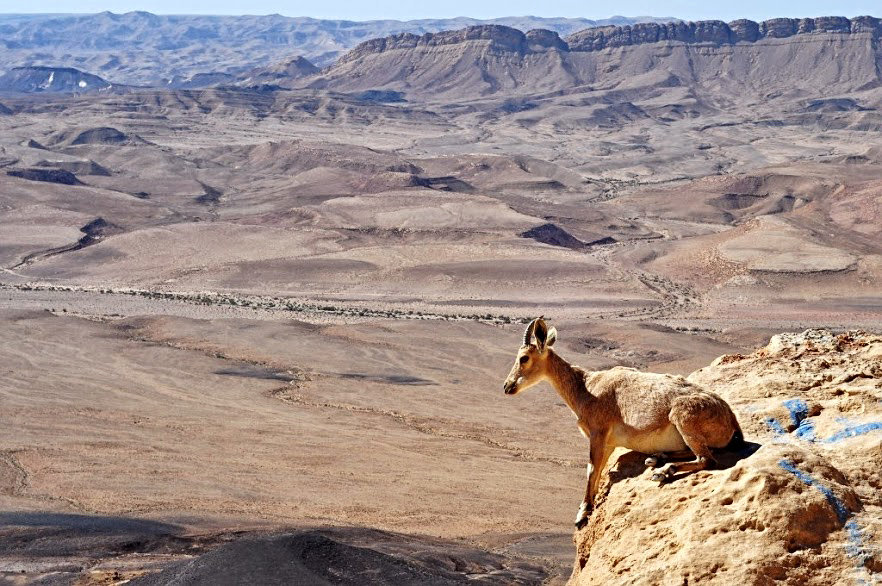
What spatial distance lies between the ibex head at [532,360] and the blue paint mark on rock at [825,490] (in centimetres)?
211

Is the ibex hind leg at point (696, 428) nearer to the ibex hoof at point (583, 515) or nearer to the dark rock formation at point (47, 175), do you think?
the ibex hoof at point (583, 515)

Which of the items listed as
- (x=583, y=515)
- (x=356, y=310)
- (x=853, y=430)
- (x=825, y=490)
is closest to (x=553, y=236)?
(x=356, y=310)

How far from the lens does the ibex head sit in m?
8.08

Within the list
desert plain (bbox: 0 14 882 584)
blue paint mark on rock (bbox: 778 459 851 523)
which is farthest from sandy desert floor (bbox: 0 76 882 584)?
blue paint mark on rock (bbox: 778 459 851 523)

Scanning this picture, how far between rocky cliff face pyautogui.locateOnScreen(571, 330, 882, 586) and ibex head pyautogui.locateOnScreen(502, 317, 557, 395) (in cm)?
88

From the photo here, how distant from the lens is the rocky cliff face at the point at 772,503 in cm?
614

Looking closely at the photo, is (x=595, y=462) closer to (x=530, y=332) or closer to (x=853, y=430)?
(x=530, y=332)

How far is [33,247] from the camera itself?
222 feet

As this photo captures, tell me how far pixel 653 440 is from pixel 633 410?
247 mm

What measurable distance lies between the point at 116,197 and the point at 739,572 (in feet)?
285

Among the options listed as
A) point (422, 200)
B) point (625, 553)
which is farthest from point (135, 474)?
point (422, 200)

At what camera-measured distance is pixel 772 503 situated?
629 cm

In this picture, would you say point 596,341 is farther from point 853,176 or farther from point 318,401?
point 853,176

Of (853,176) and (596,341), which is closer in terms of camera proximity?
(596,341)
